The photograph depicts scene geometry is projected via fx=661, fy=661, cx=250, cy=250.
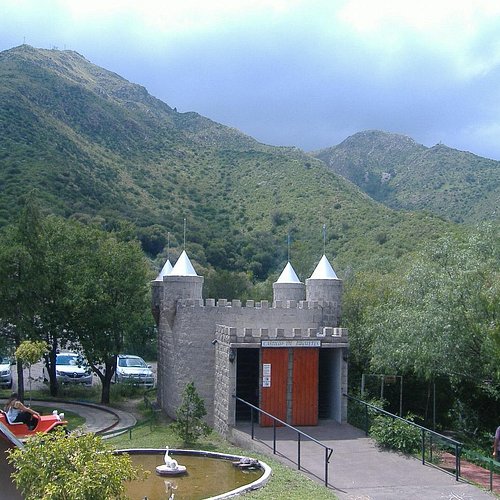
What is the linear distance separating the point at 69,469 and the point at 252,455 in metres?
8.86

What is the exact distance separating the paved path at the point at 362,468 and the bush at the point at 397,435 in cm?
26

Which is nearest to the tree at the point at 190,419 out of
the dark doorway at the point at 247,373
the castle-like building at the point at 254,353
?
the castle-like building at the point at 254,353

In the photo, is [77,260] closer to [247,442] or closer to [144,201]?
[247,442]

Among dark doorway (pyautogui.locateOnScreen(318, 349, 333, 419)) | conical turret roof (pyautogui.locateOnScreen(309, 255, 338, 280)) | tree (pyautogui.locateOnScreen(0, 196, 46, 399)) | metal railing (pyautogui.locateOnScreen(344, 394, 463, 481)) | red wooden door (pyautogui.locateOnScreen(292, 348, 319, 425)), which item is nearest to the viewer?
metal railing (pyautogui.locateOnScreen(344, 394, 463, 481))

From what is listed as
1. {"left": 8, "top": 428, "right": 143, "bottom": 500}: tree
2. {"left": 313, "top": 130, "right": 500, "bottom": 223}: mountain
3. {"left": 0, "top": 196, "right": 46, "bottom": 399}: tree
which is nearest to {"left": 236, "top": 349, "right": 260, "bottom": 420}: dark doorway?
{"left": 0, "top": 196, "right": 46, "bottom": 399}: tree

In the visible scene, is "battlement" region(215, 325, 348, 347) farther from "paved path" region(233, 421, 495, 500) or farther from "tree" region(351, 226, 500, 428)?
"paved path" region(233, 421, 495, 500)

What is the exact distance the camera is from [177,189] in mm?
65875

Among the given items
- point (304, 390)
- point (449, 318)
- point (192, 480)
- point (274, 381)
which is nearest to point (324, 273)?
point (304, 390)

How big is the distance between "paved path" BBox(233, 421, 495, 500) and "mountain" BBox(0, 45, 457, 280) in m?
20.8

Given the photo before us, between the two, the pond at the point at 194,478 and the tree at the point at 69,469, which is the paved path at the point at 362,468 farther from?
the tree at the point at 69,469

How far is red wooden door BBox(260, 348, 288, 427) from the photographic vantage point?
18.0 metres

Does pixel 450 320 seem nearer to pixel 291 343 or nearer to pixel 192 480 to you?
pixel 291 343

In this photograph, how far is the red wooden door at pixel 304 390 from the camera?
59.7 feet

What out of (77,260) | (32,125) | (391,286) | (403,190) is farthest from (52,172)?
(403,190)
